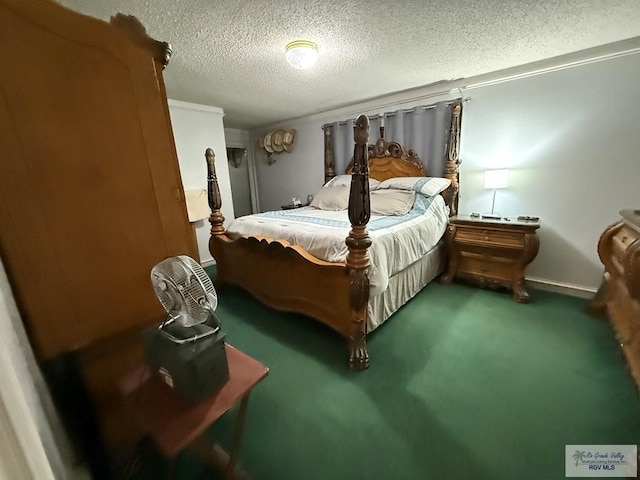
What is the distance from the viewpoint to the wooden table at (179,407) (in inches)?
27.9

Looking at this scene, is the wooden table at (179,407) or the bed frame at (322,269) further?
the bed frame at (322,269)

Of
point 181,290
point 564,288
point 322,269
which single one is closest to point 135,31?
point 181,290

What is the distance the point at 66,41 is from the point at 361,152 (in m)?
1.15

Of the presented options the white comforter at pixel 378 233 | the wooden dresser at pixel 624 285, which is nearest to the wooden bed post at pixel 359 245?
the white comforter at pixel 378 233

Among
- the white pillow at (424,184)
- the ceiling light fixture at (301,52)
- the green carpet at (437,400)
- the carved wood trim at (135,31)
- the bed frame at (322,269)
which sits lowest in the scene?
the green carpet at (437,400)

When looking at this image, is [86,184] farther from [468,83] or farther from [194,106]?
[468,83]

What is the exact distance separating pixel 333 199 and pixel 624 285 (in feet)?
8.06

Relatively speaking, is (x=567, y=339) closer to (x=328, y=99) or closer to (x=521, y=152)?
(x=521, y=152)

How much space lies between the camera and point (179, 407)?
0.78 metres

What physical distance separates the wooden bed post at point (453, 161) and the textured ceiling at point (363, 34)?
386 mm

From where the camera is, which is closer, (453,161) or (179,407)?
(179,407)

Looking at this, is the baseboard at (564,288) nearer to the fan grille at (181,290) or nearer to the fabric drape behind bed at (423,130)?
the fabric drape behind bed at (423,130)

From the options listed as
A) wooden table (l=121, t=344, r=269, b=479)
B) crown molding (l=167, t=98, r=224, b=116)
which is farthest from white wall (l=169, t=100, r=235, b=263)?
wooden table (l=121, t=344, r=269, b=479)

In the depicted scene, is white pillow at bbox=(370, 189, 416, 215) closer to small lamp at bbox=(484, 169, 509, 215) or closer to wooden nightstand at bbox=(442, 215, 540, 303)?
wooden nightstand at bbox=(442, 215, 540, 303)
